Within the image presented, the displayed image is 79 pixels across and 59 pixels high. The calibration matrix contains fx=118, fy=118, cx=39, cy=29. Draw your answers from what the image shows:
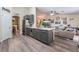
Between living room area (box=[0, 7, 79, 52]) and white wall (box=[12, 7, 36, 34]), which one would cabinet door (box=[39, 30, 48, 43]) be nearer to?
living room area (box=[0, 7, 79, 52])

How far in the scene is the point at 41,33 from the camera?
7.48 ft

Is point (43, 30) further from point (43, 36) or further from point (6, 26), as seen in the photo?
point (6, 26)

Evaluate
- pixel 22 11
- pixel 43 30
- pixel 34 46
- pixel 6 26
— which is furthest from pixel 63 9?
pixel 6 26

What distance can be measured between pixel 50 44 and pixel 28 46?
1.39 feet

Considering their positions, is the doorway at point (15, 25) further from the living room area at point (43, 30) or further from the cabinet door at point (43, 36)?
the cabinet door at point (43, 36)

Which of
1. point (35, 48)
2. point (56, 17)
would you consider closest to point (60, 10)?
point (56, 17)

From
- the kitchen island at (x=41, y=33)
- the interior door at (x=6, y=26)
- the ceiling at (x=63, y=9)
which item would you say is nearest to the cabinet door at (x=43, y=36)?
the kitchen island at (x=41, y=33)

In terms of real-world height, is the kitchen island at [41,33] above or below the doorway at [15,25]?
below

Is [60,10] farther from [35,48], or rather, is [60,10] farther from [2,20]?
[2,20]

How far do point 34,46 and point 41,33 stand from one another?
284 mm

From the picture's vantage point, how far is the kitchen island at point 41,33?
2.25 metres

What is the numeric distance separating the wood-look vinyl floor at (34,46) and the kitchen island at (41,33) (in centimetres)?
8

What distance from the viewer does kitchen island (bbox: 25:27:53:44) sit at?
7.38 feet

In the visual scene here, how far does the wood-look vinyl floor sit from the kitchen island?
8 cm
